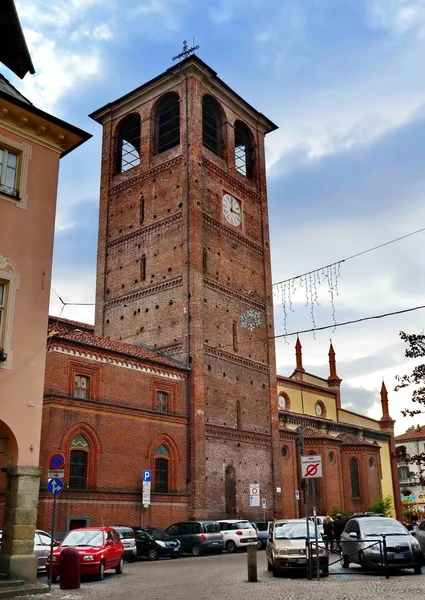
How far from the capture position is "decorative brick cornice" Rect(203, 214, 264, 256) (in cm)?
3858

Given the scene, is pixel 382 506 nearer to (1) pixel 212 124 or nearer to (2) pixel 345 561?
(1) pixel 212 124

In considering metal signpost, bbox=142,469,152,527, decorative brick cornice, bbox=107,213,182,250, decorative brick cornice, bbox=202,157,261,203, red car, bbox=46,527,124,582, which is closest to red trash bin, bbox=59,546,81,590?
red car, bbox=46,527,124,582

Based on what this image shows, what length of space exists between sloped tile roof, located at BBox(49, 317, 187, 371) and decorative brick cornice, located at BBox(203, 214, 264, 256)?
853cm

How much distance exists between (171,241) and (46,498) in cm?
1713

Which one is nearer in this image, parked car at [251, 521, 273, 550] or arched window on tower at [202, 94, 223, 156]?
parked car at [251, 521, 273, 550]

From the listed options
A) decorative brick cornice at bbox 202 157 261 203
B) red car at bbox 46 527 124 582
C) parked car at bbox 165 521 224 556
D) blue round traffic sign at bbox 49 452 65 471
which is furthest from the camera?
decorative brick cornice at bbox 202 157 261 203

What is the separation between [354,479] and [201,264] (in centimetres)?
2358

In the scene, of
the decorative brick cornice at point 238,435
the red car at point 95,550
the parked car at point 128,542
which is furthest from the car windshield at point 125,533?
the decorative brick cornice at point 238,435

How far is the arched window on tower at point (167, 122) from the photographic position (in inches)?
1629

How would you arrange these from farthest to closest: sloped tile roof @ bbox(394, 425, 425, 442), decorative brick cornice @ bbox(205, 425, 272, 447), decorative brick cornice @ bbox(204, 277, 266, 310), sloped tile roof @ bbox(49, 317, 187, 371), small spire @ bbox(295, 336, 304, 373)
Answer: sloped tile roof @ bbox(394, 425, 425, 442) < small spire @ bbox(295, 336, 304, 373) < decorative brick cornice @ bbox(204, 277, 266, 310) < decorative brick cornice @ bbox(205, 425, 272, 447) < sloped tile roof @ bbox(49, 317, 187, 371)

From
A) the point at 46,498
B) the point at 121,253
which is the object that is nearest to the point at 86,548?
the point at 46,498

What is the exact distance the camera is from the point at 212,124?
43000 mm

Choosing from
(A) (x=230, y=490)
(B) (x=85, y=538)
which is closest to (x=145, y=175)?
(A) (x=230, y=490)

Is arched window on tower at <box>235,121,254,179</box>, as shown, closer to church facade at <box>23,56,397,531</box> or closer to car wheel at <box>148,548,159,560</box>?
church facade at <box>23,56,397,531</box>
